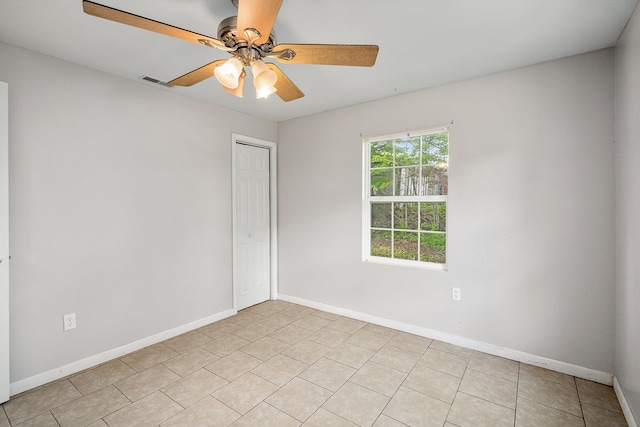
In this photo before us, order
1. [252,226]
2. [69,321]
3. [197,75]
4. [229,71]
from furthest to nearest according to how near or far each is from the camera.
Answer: [252,226] → [69,321] → [197,75] → [229,71]

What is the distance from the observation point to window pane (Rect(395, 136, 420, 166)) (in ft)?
10.5

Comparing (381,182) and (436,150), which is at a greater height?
(436,150)

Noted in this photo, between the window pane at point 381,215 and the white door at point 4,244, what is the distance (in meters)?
3.06

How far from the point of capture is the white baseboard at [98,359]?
2.21 metres

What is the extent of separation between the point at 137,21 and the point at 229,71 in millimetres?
414

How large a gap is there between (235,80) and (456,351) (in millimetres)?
2791

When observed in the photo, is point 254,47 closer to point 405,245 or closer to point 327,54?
point 327,54

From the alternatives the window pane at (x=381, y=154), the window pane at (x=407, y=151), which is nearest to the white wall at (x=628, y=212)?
the window pane at (x=407, y=151)

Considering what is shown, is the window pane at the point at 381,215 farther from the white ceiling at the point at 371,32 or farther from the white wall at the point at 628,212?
the white wall at the point at 628,212

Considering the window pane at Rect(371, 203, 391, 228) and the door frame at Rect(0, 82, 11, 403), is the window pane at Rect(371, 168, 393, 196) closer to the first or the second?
the window pane at Rect(371, 203, 391, 228)

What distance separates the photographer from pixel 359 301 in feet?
11.6

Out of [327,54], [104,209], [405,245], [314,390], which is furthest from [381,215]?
[104,209]

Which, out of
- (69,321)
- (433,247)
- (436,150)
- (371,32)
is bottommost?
(69,321)

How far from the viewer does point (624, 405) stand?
6.47 feet
